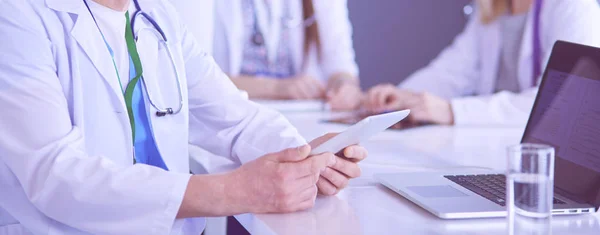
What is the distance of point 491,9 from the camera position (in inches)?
119

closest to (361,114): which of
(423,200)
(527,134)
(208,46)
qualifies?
(208,46)

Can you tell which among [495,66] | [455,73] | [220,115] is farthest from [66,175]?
[455,73]

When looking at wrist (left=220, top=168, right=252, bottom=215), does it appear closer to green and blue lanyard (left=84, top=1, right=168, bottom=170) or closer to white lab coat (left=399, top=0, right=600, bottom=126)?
green and blue lanyard (left=84, top=1, right=168, bottom=170)

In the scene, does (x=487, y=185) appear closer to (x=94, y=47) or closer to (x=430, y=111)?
(x=94, y=47)

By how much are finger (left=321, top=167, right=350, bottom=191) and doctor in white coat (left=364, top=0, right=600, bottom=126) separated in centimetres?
103

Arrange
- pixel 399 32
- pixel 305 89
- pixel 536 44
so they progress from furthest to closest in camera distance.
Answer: pixel 399 32, pixel 305 89, pixel 536 44

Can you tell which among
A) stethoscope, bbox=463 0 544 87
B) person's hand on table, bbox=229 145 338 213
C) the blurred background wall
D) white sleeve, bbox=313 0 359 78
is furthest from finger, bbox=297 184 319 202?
the blurred background wall

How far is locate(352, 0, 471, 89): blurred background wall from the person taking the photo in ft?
15.4

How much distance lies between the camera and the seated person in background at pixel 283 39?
12.1 feet

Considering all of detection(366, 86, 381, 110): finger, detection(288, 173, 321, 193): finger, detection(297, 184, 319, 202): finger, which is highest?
detection(288, 173, 321, 193): finger

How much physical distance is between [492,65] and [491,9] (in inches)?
8.4

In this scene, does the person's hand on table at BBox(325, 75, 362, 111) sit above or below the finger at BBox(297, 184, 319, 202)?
below

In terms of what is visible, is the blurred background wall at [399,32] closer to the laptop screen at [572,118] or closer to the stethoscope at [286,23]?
the stethoscope at [286,23]

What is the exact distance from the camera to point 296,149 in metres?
1.21
